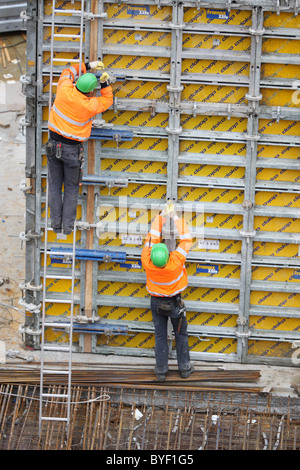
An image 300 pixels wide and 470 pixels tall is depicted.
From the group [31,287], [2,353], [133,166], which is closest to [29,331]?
[2,353]

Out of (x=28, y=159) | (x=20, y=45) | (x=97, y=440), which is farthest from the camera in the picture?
(x=20, y=45)

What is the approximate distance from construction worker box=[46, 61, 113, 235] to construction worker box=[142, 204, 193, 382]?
3.53ft

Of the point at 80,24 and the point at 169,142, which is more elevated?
the point at 80,24

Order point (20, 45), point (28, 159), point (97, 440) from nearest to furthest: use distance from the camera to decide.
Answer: point (97, 440)
point (28, 159)
point (20, 45)

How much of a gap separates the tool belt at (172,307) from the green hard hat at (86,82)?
267cm

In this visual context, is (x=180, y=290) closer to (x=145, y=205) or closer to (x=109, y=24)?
(x=145, y=205)

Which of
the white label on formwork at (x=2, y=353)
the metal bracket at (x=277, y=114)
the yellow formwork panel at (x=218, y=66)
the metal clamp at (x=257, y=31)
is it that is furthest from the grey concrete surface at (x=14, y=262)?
the metal clamp at (x=257, y=31)

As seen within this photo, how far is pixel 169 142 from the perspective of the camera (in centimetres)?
1009

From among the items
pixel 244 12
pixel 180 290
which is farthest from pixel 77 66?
A: pixel 180 290

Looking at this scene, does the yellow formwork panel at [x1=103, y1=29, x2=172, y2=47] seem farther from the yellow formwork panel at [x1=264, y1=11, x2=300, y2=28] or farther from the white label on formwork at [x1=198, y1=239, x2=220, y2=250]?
the white label on formwork at [x1=198, y1=239, x2=220, y2=250]

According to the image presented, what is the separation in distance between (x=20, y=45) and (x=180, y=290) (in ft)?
31.8

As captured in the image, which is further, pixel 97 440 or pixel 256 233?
pixel 256 233

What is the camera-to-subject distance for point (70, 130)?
30.7 feet

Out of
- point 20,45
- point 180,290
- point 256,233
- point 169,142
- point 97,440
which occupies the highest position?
point 20,45
